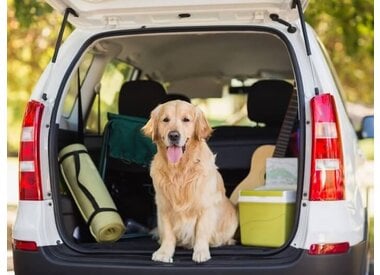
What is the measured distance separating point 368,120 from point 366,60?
1057 centimetres

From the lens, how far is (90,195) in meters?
4.29

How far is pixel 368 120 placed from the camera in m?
5.42

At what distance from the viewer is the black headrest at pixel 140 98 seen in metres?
5.23

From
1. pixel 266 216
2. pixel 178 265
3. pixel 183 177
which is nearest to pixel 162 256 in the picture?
pixel 178 265

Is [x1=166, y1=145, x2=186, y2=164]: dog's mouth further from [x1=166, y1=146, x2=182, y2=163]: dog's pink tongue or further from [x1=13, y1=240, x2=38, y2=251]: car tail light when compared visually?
[x1=13, y1=240, x2=38, y2=251]: car tail light

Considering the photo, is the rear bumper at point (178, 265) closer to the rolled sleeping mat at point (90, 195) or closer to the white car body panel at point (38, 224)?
the white car body panel at point (38, 224)

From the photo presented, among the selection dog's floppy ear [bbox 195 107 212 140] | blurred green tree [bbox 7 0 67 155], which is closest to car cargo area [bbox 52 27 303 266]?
dog's floppy ear [bbox 195 107 212 140]

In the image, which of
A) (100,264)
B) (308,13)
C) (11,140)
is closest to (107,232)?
(100,264)

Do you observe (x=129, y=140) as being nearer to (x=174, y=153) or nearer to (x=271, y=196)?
(x=174, y=153)

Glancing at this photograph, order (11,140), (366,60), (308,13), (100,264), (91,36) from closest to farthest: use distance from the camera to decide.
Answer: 1. (100,264)
2. (91,36)
3. (308,13)
4. (11,140)
5. (366,60)

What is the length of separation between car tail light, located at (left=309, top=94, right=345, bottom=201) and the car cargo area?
11cm

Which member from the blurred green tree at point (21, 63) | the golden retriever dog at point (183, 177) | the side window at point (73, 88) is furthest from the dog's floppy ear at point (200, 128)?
Result: the blurred green tree at point (21, 63)

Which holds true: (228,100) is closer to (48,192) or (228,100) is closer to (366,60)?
(48,192)

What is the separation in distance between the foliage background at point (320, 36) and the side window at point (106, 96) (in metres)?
2.99
